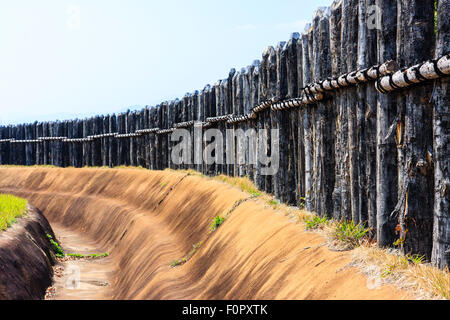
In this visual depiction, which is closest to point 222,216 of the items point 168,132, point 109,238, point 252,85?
point 252,85

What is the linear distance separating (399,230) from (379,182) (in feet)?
1.66

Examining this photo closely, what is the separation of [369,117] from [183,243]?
6606mm

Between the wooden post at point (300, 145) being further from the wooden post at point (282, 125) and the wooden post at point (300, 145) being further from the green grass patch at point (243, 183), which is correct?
the green grass patch at point (243, 183)

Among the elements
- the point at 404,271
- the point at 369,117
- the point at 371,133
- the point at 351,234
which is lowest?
the point at 404,271

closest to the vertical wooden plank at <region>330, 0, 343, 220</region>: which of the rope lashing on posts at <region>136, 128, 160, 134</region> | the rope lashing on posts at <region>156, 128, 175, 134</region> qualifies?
the rope lashing on posts at <region>156, 128, 175, 134</region>

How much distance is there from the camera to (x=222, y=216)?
977cm

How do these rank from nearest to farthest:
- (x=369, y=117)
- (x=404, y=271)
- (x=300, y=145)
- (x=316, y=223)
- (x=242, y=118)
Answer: (x=404, y=271), (x=369, y=117), (x=316, y=223), (x=300, y=145), (x=242, y=118)

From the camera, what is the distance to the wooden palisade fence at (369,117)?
4.19 meters

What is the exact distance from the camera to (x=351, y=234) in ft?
16.7

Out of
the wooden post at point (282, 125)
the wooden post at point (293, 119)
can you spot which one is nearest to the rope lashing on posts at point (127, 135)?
the wooden post at point (282, 125)

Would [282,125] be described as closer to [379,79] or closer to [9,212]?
[379,79]

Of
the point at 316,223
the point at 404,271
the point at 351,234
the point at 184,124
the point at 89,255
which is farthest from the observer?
the point at 184,124

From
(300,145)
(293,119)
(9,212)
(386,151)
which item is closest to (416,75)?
(386,151)

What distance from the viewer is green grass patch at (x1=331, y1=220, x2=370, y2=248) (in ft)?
16.6
